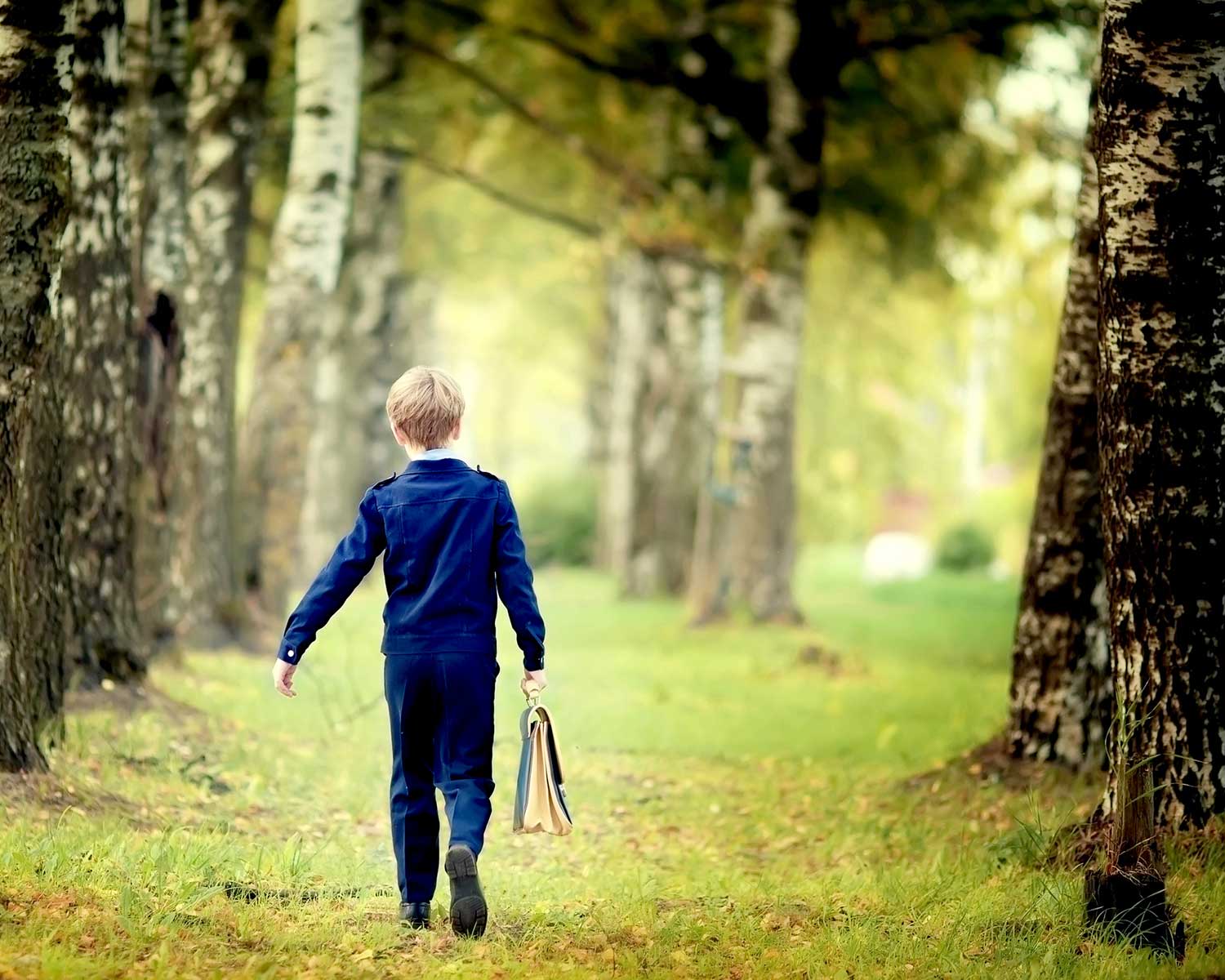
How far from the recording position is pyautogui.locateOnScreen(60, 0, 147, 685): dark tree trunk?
25.3 ft

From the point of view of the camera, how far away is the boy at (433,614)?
5.25 m

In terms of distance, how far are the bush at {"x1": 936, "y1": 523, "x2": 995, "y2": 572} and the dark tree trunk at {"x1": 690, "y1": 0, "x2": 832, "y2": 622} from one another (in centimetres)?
1390

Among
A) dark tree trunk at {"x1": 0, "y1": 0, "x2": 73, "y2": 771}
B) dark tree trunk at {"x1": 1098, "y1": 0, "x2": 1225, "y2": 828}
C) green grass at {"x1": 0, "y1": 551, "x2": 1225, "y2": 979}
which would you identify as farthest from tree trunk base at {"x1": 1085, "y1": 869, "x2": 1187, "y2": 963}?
dark tree trunk at {"x1": 0, "y1": 0, "x2": 73, "y2": 771}

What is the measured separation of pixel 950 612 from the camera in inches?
823

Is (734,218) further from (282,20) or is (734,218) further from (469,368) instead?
(469,368)

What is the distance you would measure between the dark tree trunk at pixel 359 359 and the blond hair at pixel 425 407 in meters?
13.4

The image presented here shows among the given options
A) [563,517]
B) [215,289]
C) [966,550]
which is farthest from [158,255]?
[966,550]

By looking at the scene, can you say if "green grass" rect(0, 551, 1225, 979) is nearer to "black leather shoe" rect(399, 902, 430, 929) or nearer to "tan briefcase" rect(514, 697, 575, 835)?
"black leather shoe" rect(399, 902, 430, 929)

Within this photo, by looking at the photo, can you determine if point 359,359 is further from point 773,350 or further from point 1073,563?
point 1073,563

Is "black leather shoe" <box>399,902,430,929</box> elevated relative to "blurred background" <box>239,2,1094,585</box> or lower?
lower

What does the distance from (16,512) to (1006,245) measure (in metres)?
16.0

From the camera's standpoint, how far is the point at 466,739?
527cm

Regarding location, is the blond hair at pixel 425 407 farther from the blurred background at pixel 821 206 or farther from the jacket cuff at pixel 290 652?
the blurred background at pixel 821 206

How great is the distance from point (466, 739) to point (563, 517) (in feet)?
79.5
